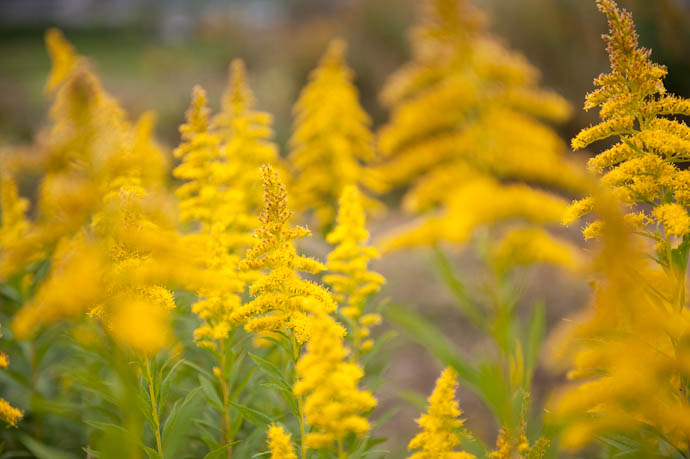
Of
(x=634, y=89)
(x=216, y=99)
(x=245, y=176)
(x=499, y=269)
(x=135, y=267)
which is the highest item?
(x=216, y=99)

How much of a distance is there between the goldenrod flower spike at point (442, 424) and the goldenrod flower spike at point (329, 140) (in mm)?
2505

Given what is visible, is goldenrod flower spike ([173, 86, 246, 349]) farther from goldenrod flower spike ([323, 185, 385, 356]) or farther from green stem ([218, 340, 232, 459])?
goldenrod flower spike ([323, 185, 385, 356])

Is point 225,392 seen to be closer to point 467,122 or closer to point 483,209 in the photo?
point 483,209

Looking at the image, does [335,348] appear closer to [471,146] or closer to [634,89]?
[471,146]

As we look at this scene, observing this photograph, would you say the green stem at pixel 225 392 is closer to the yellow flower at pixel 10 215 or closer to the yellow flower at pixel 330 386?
the yellow flower at pixel 330 386

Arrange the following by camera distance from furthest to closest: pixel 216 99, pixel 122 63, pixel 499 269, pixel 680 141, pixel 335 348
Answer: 1. pixel 122 63
2. pixel 216 99
3. pixel 499 269
4. pixel 680 141
5. pixel 335 348

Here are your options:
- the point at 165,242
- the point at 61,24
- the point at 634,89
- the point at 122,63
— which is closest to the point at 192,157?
the point at 165,242

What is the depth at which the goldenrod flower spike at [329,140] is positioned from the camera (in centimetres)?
441

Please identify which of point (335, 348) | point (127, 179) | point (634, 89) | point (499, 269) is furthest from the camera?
point (127, 179)

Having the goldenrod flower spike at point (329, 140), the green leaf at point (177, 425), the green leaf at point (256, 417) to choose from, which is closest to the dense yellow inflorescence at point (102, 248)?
the green leaf at point (177, 425)

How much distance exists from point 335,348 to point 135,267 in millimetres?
840

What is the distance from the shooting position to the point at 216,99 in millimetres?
13539

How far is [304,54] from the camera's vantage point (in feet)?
41.4

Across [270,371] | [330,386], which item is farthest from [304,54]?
[330,386]
